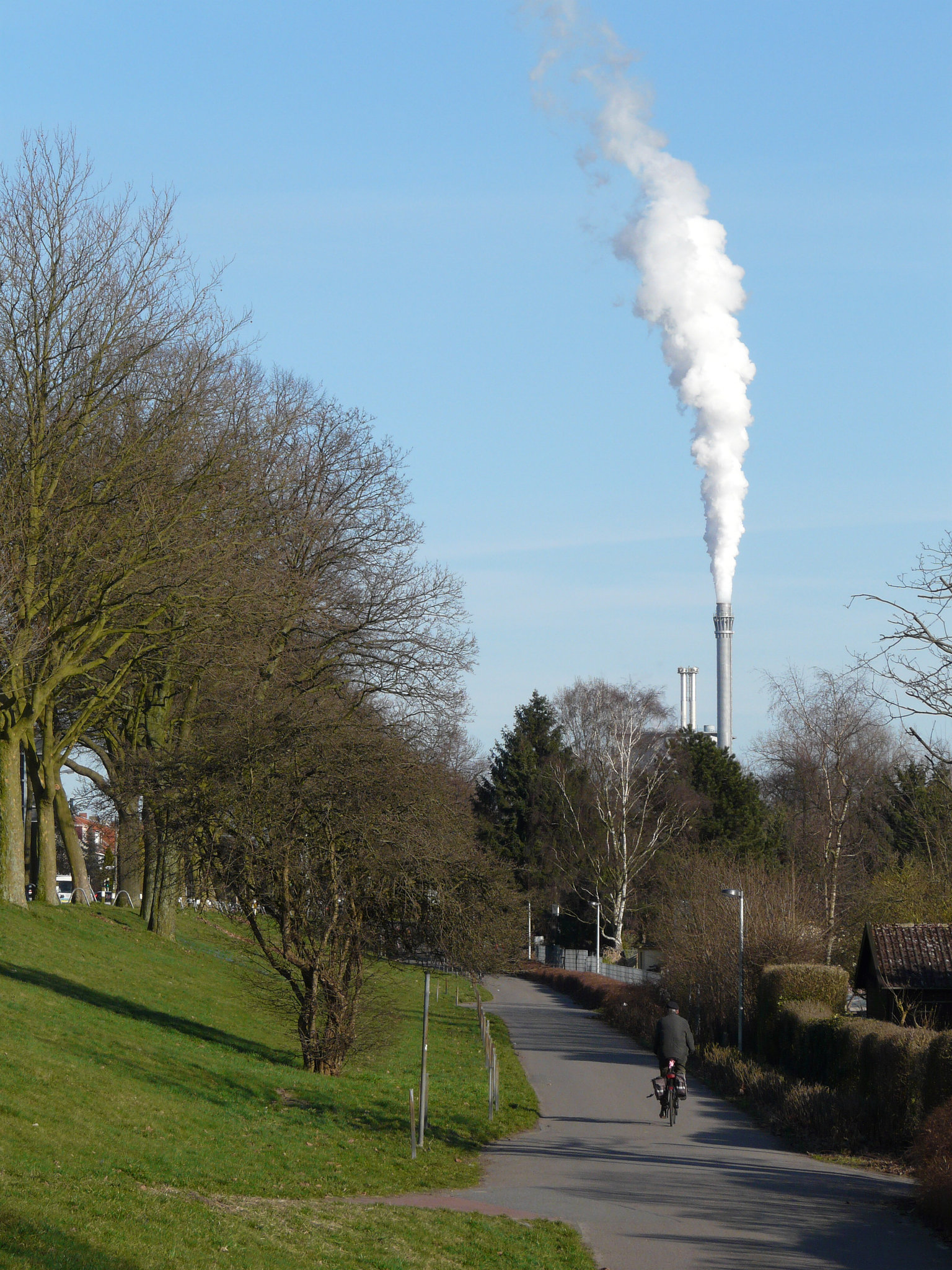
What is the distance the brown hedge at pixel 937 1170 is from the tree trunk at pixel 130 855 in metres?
18.8

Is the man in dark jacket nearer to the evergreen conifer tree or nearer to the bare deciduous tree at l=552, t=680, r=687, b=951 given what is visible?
the bare deciduous tree at l=552, t=680, r=687, b=951

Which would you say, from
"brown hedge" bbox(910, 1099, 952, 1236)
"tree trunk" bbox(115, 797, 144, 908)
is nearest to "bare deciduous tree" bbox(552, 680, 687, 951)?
"tree trunk" bbox(115, 797, 144, 908)

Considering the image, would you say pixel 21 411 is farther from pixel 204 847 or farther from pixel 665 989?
pixel 665 989

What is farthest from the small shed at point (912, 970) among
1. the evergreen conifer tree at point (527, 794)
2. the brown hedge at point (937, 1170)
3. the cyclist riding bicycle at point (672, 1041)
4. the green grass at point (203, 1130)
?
the evergreen conifer tree at point (527, 794)

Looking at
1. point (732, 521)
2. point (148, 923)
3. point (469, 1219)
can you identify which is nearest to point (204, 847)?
point (469, 1219)

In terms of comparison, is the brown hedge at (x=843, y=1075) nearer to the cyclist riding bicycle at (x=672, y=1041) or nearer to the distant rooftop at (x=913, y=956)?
the cyclist riding bicycle at (x=672, y=1041)

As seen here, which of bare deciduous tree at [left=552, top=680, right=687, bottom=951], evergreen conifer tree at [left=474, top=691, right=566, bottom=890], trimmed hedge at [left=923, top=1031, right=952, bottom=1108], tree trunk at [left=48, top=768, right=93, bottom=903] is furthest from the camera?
evergreen conifer tree at [left=474, top=691, right=566, bottom=890]

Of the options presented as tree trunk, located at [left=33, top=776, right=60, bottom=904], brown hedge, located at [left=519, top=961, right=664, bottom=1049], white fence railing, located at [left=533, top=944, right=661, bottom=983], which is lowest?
white fence railing, located at [left=533, top=944, right=661, bottom=983]

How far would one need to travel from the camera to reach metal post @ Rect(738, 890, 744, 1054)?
29.4 metres

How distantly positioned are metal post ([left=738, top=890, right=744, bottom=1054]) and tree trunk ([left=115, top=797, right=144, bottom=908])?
532 inches

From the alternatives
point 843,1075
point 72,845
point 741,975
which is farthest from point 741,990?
point 72,845

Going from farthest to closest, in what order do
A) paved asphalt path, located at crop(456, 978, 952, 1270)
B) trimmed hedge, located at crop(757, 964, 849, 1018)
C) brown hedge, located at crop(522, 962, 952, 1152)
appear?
trimmed hedge, located at crop(757, 964, 849, 1018) → brown hedge, located at crop(522, 962, 952, 1152) → paved asphalt path, located at crop(456, 978, 952, 1270)

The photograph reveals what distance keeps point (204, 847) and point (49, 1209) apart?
11.1 m

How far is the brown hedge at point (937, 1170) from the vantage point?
11180 mm
